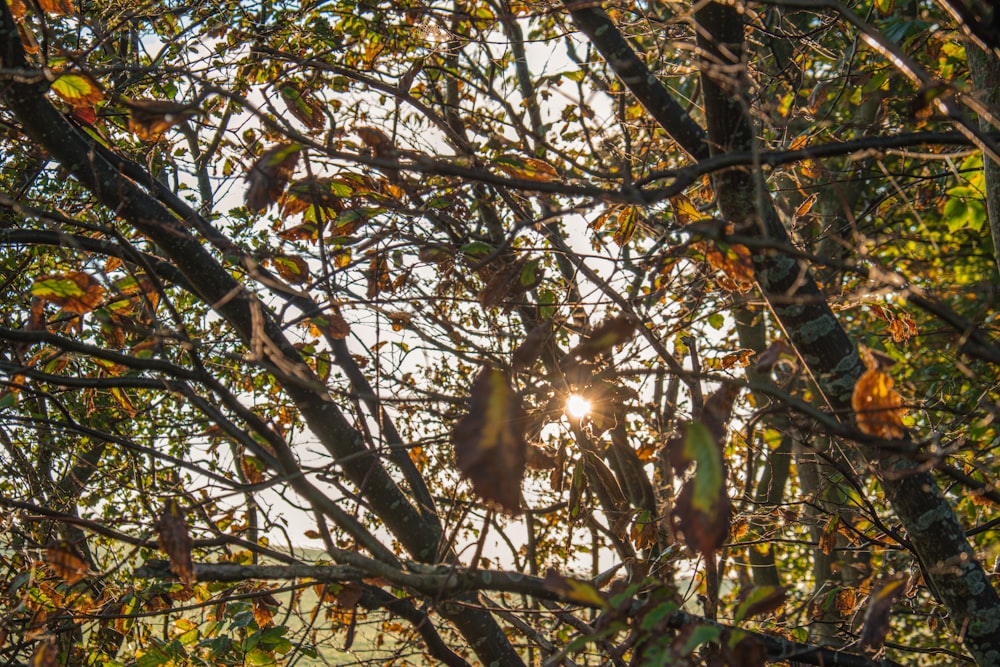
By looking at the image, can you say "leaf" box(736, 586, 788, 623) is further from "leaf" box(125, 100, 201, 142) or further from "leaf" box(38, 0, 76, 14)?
"leaf" box(38, 0, 76, 14)

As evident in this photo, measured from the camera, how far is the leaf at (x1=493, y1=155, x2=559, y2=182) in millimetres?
1851

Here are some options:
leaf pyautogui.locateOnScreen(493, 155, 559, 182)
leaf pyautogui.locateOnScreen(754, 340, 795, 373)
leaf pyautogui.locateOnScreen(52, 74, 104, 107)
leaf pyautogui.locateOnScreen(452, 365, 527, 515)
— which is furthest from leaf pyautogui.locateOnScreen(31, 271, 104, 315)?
leaf pyautogui.locateOnScreen(754, 340, 795, 373)

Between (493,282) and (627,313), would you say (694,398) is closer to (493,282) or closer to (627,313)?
(627,313)

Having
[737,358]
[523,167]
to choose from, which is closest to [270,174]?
[523,167]

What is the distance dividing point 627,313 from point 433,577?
86 cm

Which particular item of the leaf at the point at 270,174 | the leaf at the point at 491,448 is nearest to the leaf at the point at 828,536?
the leaf at the point at 491,448

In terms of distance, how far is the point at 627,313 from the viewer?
194 centimetres

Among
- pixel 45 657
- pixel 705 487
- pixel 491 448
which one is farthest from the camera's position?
pixel 45 657

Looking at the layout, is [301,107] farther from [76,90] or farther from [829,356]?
[829,356]

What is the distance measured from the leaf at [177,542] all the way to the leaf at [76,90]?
44.1 inches

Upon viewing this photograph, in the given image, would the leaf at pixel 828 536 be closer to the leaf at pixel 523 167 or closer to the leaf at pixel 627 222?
the leaf at pixel 627 222

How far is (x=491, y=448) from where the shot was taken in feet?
3.83

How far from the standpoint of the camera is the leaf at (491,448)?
1165mm

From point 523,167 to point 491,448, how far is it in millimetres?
948
